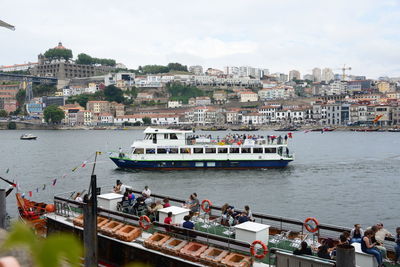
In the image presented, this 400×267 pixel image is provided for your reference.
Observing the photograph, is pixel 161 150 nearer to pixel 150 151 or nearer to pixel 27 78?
pixel 150 151

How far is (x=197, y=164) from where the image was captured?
3328 cm

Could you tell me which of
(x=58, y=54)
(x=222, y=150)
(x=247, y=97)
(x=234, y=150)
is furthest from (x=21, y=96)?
(x=234, y=150)

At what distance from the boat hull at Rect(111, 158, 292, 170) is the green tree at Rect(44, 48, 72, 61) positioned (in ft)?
525

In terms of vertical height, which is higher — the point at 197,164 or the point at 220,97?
the point at 220,97

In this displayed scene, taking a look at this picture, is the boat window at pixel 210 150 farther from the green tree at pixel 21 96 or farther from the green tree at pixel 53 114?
the green tree at pixel 21 96

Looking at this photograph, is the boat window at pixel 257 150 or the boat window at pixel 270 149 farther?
the boat window at pixel 270 149

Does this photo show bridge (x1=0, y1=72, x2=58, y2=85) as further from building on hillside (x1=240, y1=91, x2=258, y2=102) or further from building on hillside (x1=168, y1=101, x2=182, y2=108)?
building on hillside (x1=240, y1=91, x2=258, y2=102)

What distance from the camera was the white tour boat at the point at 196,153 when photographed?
107ft

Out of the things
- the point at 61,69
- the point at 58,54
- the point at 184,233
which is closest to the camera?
the point at 184,233

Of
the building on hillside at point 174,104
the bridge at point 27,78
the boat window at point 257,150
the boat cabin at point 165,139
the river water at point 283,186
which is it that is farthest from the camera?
the bridge at point 27,78

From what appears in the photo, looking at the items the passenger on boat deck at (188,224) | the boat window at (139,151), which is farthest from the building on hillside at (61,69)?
the passenger on boat deck at (188,224)

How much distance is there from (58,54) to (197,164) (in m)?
164

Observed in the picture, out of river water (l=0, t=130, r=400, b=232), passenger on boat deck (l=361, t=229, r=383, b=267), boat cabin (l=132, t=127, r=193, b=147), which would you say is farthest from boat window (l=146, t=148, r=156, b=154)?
passenger on boat deck (l=361, t=229, r=383, b=267)

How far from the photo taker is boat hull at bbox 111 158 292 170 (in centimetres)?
Result: 3291
